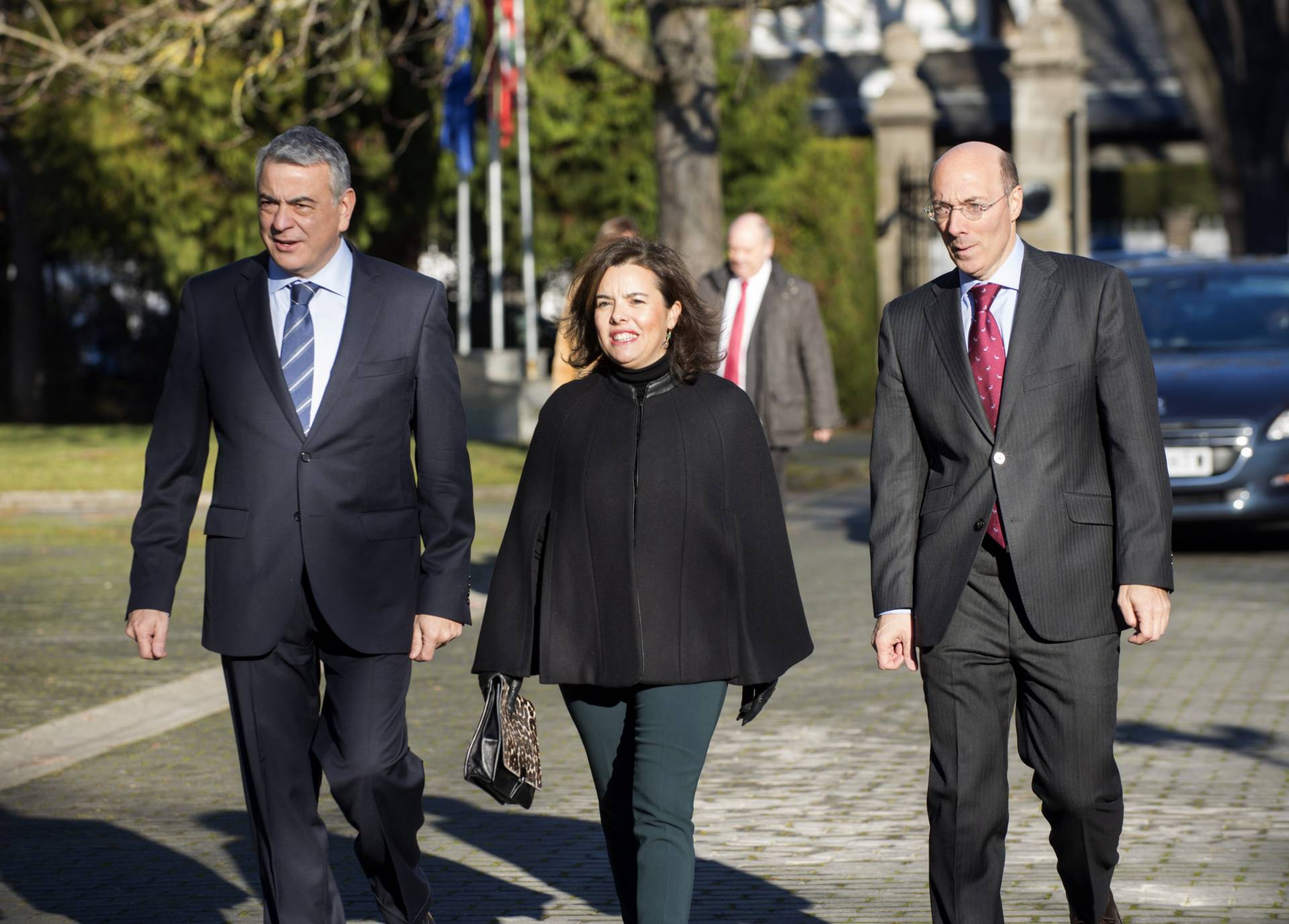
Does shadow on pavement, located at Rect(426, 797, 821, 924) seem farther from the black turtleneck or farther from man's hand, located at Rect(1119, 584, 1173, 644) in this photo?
the black turtleneck

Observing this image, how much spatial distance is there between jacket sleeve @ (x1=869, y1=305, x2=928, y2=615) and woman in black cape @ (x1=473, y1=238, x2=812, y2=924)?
21 cm

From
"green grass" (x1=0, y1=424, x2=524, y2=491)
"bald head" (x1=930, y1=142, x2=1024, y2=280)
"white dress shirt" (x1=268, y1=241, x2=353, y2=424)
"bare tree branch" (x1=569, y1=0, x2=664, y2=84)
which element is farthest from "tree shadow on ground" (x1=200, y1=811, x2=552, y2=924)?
"bare tree branch" (x1=569, y1=0, x2=664, y2=84)

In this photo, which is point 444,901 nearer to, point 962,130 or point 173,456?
point 173,456

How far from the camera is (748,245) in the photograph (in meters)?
10.3

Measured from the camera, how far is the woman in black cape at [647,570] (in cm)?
456

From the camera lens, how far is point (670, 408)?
15.4ft

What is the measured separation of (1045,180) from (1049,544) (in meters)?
20.7

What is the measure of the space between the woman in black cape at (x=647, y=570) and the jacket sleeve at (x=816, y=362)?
5729 millimetres

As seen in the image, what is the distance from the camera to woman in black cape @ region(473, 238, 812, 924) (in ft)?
15.0

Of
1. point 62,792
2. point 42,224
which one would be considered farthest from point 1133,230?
point 62,792

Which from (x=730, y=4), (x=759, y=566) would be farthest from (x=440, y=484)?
(x=730, y=4)

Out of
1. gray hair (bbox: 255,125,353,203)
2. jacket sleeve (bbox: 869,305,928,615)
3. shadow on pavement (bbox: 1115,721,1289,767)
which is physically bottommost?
shadow on pavement (bbox: 1115,721,1289,767)

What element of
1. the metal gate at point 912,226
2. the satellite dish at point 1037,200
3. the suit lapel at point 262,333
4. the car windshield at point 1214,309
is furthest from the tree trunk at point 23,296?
the suit lapel at point 262,333

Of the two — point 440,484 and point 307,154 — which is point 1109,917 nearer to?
point 440,484
